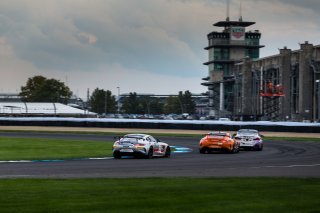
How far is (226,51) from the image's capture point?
579 ft

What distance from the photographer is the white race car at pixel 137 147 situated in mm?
35438

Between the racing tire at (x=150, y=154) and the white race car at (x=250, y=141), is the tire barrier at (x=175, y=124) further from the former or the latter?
the racing tire at (x=150, y=154)

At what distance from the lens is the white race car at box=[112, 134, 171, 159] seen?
35.4m

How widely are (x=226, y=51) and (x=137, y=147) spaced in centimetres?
14258

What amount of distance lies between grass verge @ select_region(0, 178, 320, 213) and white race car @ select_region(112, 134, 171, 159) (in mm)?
13849

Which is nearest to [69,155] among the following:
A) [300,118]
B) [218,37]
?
[300,118]

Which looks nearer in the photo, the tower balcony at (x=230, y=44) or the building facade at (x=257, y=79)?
the building facade at (x=257, y=79)

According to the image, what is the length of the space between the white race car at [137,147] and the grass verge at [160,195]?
13849 mm

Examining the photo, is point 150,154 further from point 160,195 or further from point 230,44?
point 230,44

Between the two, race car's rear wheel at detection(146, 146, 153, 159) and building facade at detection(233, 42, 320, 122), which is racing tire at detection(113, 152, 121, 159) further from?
building facade at detection(233, 42, 320, 122)

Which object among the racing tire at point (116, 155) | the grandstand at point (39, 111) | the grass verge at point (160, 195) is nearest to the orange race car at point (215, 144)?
the racing tire at point (116, 155)

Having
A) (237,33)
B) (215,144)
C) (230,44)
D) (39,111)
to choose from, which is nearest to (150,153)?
(215,144)

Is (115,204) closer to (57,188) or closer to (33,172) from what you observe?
(57,188)

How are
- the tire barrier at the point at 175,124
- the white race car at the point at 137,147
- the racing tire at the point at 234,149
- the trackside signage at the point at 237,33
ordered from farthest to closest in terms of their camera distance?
1. the trackside signage at the point at 237,33
2. the tire barrier at the point at 175,124
3. the racing tire at the point at 234,149
4. the white race car at the point at 137,147
